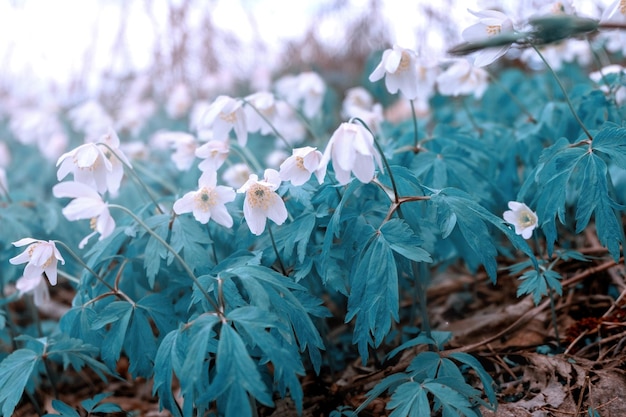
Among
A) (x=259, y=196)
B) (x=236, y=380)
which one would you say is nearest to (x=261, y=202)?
(x=259, y=196)

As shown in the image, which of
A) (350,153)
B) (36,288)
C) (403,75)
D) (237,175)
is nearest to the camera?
(350,153)

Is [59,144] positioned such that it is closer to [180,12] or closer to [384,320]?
[180,12]

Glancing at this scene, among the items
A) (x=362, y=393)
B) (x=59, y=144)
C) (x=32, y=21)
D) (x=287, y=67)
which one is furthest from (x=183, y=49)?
(x=362, y=393)

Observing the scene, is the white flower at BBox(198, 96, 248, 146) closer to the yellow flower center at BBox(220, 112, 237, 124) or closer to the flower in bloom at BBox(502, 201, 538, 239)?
the yellow flower center at BBox(220, 112, 237, 124)

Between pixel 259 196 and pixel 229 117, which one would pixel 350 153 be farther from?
pixel 229 117

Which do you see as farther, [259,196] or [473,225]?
[259,196]

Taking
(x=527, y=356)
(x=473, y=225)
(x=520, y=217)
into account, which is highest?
(x=473, y=225)
